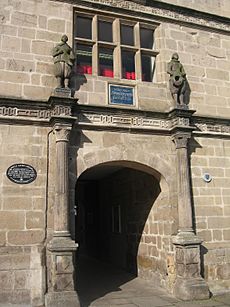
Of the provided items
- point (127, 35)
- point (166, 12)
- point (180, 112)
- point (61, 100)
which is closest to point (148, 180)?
point (180, 112)

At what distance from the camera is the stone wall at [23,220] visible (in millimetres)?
5680

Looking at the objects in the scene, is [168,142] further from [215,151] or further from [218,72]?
[218,72]

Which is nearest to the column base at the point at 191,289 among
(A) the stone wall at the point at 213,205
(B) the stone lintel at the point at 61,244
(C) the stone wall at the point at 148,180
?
(C) the stone wall at the point at 148,180

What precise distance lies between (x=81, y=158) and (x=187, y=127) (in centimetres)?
226

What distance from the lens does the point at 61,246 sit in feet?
18.7

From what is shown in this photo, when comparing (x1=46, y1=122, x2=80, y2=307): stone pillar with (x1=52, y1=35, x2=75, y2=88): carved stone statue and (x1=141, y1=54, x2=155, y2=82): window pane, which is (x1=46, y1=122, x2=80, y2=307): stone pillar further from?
(x1=141, y1=54, x2=155, y2=82): window pane

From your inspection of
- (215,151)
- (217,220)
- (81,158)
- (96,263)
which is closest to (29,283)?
(81,158)

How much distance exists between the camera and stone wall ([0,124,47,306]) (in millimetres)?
5680

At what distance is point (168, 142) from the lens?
720 centimetres

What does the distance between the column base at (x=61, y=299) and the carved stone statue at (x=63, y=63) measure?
358cm

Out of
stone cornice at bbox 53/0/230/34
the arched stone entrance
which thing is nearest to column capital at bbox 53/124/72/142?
the arched stone entrance

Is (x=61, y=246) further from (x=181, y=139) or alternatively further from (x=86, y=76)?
(x=86, y=76)

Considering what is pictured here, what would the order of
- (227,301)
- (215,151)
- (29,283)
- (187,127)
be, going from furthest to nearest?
(215,151) < (187,127) < (227,301) < (29,283)

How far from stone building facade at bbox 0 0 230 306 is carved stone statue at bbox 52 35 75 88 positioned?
217mm
